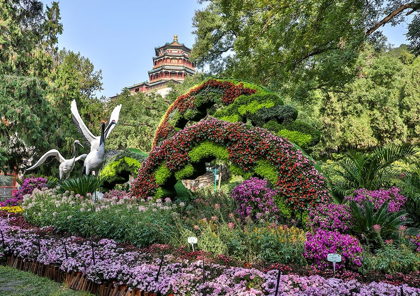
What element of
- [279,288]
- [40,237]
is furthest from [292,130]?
[40,237]

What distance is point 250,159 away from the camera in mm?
6836

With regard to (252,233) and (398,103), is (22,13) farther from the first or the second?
(398,103)

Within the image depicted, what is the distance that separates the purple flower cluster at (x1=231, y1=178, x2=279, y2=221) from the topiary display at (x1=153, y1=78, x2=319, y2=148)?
6.52 ft

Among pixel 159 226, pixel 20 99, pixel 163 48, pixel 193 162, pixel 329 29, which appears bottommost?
Result: pixel 159 226

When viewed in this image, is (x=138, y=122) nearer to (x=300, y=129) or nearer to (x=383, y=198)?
(x=300, y=129)

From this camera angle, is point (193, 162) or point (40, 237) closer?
point (40, 237)

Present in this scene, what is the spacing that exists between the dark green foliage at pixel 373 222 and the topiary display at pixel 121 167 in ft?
24.3

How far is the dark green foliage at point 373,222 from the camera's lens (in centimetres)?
495

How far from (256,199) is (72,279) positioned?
361 centimetres

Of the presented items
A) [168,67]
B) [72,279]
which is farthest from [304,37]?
[168,67]

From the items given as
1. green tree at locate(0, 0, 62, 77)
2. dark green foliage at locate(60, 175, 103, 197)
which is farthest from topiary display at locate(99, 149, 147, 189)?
green tree at locate(0, 0, 62, 77)

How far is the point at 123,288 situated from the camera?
413cm

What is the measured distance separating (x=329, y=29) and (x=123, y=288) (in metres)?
9.69

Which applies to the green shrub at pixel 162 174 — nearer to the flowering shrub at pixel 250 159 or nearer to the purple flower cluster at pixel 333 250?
the flowering shrub at pixel 250 159
